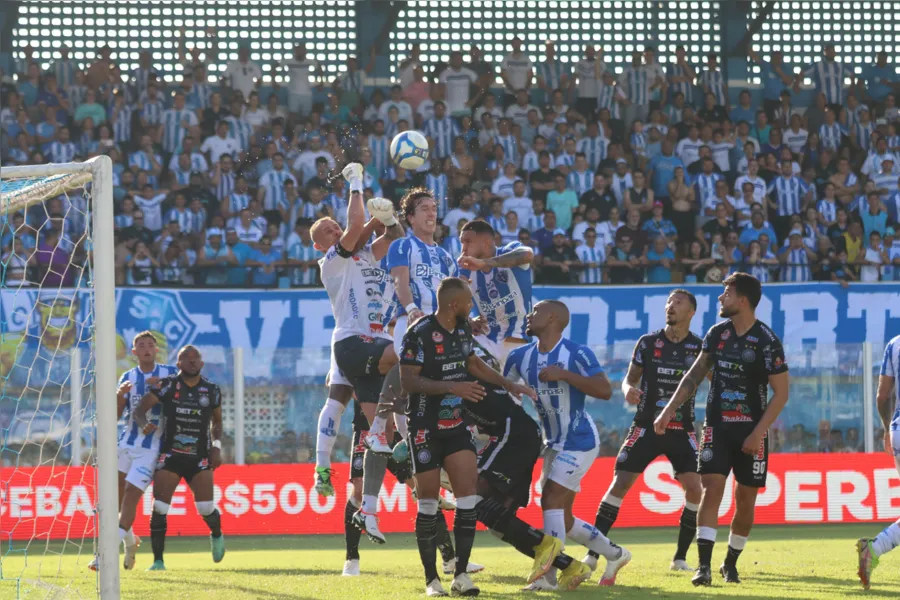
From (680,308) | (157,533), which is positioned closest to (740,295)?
(680,308)

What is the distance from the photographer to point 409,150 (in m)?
9.98

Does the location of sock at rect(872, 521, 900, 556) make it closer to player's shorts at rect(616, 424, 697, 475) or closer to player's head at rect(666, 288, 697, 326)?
player's shorts at rect(616, 424, 697, 475)

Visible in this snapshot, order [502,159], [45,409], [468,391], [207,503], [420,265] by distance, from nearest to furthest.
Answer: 1. [468,391]
2. [420,265]
3. [207,503]
4. [45,409]
5. [502,159]

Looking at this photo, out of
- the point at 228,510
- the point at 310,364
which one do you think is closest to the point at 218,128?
the point at 310,364

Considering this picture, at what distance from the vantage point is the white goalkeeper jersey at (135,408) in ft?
40.5

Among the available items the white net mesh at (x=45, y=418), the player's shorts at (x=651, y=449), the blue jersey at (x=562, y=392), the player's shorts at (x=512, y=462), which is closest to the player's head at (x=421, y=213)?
the blue jersey at (x=562, y=392)

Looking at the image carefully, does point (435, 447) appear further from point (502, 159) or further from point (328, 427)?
point (502, 159)

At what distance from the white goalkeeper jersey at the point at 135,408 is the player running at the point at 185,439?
0.32 feet

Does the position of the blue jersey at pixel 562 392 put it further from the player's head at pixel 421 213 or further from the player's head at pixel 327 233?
the player's head at pixel 327 233

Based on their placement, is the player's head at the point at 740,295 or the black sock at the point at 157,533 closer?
the player's head at the point at 740,295

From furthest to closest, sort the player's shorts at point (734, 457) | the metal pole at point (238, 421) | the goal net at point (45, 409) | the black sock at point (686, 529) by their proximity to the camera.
A: the metal pole at point (238, 421), the goal net at point (45, 409), the black sock at point (686, 529), the player's shorts at point (734, 457)

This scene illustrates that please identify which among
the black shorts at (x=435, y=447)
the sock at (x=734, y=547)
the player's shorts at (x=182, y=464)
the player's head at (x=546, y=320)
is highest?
the player's head at (x=546, y=320)

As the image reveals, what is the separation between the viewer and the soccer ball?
9953mm

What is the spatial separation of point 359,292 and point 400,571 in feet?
8.06
